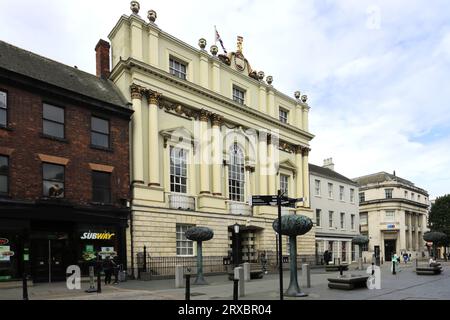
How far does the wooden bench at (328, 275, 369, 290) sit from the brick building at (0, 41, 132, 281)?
1149 cm

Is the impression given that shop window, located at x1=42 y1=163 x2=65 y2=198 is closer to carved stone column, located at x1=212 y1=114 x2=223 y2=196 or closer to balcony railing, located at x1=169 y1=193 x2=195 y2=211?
balcony railing, located at x1=169 y1=193 x2=195 y2=211

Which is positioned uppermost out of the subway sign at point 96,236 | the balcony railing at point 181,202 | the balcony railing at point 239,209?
the balcony railing at point 181,202

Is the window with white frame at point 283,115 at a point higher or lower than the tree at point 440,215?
higher

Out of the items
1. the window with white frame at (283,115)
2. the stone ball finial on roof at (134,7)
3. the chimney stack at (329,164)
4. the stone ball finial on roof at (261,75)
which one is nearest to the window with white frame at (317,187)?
the window with white frame at (283,115)

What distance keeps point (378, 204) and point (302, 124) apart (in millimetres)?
32914

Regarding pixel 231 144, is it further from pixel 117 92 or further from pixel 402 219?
pixel 402 219

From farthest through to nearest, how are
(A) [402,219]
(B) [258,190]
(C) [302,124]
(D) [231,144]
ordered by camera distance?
(A) [402,219] → (C) [302,124] → (B) [258,190] → (D) [231,144]

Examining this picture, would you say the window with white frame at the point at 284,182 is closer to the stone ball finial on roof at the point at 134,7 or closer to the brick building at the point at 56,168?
the brick building at the point at 56,168

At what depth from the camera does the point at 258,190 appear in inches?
1304

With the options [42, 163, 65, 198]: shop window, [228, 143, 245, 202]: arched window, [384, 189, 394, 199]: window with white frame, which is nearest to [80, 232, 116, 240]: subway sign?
[42, 163, 65, 198]: shop window

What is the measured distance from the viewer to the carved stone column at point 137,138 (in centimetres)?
2453

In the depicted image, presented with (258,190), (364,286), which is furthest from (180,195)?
(364,286)

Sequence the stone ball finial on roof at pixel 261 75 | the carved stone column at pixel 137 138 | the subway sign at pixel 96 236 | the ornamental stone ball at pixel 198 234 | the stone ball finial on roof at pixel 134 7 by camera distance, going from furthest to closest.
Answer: the stone ball finial on roof at pixel 261 75, the stone ball finial on roof at pixel 134 7, the carved stone column at pixel 137 138, the subway sign at pixel 96 236, the ornamental stone ball at pixel 198 234

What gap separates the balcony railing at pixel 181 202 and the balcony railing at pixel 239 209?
3.54 metres
